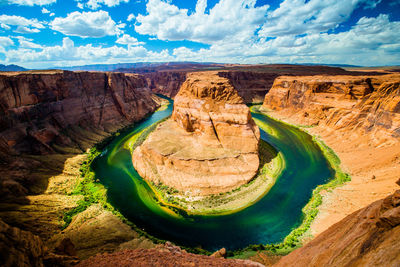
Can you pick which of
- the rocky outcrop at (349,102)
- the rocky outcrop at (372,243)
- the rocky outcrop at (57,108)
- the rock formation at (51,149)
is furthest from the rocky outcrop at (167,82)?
the rocky outcrop at (372,243)

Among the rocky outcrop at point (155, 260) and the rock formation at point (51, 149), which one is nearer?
the rocky outcrop at point (155, 260)

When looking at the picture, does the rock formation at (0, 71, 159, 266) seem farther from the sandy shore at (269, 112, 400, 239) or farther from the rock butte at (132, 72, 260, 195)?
the sandy shore at (269, 112, 400, 239)

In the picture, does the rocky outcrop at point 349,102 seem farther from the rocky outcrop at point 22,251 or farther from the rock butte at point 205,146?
the rocky outcrop at point 22,251

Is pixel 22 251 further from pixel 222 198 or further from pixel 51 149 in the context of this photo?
pixel 51 149

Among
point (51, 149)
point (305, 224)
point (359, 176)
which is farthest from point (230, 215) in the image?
point (51, 149)

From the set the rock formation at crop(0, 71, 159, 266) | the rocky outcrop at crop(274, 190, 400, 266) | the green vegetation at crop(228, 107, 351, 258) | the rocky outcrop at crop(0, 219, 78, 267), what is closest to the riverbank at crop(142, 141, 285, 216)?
the green vegetation at crop(228, 107, 351, 258)
